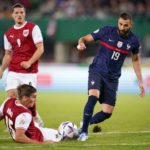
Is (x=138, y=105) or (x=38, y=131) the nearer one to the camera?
(x=38, y=131)

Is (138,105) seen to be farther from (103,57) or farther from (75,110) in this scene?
(103,57)

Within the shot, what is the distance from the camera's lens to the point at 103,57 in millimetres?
11789

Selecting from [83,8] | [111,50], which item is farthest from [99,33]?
[83,8]

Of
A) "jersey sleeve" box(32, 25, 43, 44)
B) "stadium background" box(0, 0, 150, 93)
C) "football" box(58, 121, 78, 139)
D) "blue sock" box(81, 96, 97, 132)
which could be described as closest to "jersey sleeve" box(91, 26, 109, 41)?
"jersey sleeve" box(32, 25, 43, 44)

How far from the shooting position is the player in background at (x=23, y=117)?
10.1 metres

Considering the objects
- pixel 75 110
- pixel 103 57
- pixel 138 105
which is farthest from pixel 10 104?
pixel 138 105

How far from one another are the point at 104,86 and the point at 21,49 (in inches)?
66.0

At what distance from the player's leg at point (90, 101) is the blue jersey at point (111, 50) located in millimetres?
198

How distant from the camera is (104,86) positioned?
11938 mm

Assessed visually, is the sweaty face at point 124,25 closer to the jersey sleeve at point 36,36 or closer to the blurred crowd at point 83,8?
the jersey sleeve at point 36,36

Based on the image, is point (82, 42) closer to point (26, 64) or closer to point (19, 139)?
point (26, 64)

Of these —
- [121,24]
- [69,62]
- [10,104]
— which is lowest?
[69,62]

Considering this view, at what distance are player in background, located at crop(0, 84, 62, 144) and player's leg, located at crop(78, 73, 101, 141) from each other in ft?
2.58

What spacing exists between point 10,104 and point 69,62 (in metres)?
20.2
